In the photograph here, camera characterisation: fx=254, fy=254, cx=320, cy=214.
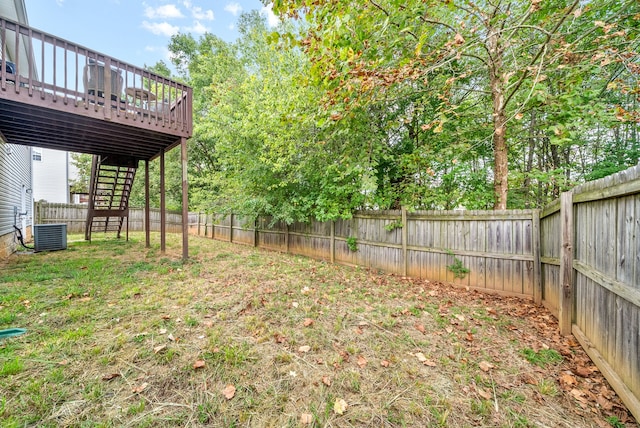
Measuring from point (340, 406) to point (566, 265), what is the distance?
306 centimetres

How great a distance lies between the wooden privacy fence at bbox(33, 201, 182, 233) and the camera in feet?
40.5

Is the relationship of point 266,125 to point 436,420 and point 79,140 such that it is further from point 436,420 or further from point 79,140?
point 436,420

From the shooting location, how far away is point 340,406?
1.84 metres

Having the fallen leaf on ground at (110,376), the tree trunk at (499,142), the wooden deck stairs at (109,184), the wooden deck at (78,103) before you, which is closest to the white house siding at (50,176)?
the wooden deck stairs at (109,184)

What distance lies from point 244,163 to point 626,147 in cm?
893

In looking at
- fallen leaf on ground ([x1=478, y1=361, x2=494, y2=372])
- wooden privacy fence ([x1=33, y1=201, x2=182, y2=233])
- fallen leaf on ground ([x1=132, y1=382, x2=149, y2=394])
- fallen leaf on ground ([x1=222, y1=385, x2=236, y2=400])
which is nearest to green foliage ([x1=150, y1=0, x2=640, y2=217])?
fallen leaf on ground ([x1=478, y1=361, x2=494, y2=372])

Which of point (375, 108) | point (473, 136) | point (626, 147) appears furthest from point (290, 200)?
point (626, 147)

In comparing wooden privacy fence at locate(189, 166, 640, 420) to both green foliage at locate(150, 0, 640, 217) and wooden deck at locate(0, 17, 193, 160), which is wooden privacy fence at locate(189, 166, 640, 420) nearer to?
green foliage at locate(150, 0, 640, 217)

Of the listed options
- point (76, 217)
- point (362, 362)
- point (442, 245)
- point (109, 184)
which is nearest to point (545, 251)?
point (442, 245)

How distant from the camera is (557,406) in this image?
6.22 ft

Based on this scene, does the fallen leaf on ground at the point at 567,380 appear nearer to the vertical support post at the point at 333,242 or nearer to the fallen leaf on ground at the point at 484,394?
the fallen leaf on ground at the point at 484,394

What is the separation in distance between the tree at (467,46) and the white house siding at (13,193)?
8263mm

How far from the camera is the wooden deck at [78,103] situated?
4.01 metres

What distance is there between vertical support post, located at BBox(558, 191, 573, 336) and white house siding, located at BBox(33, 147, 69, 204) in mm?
24873
